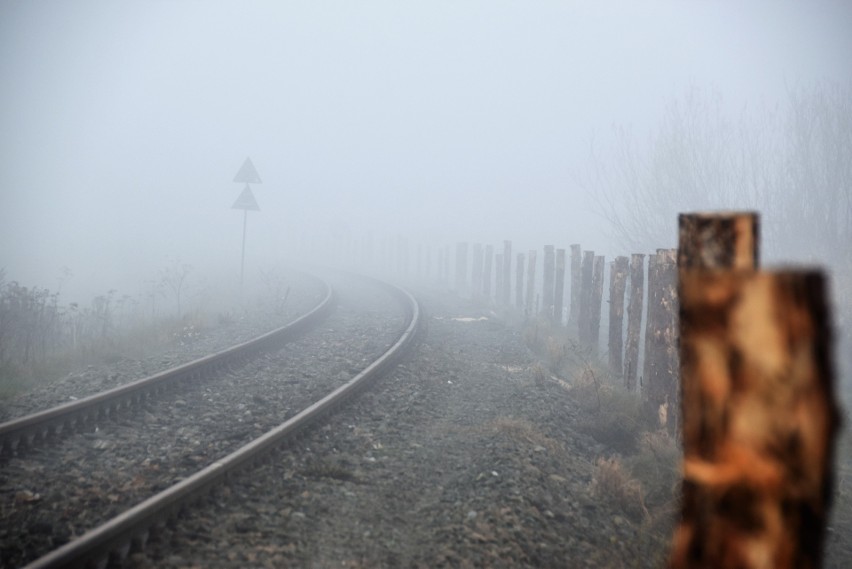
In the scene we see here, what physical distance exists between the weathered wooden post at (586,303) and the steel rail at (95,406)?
6.74 metres

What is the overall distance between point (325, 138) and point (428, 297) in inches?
6045

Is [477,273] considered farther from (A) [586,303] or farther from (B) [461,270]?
(A) [586,303]

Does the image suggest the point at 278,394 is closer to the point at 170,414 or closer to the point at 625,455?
the point at 170,414

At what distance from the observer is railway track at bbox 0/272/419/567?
3.32 meters

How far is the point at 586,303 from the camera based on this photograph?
10789mm

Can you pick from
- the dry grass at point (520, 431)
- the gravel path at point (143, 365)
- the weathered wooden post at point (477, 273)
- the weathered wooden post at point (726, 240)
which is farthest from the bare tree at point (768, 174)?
the weathered wooden post at point (726, 240)

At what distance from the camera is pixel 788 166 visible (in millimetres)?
17062

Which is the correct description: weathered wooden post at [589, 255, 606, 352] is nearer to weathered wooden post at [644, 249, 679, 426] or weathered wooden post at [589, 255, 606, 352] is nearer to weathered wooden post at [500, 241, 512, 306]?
weathered wooden post at [644, 249, 679, 426]

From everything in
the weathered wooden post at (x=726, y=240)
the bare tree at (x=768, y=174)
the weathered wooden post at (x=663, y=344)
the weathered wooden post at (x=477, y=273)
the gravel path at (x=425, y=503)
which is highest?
the bare tree at (x=768, y=174)

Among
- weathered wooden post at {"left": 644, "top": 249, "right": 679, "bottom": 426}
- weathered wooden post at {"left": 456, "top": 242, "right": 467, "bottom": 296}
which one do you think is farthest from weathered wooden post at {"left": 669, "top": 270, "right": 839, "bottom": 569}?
weathered wooden post at {"left": 456, "top": 242, "right": 467, "bottom": 296}

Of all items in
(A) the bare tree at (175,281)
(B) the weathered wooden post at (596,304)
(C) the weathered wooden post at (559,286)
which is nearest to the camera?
(B) the weathered wooden post at (596,304)

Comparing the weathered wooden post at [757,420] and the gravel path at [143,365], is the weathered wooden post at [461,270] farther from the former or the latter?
the weathered wooden post at [757,420]

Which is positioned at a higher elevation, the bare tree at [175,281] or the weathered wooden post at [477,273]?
the weathered wooden post at [477,273]

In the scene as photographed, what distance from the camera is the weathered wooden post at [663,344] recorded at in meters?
6.20
